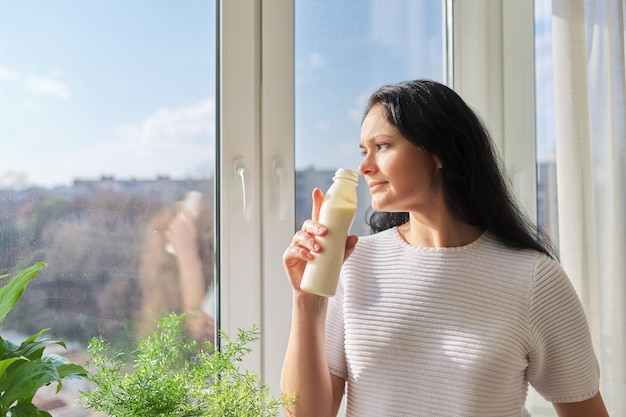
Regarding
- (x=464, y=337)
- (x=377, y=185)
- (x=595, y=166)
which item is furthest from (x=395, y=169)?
(x=595, y=166)

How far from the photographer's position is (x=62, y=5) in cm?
131

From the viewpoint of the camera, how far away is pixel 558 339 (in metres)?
1.11

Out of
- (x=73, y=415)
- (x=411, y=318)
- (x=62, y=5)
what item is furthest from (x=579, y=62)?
(x=73, y=415)

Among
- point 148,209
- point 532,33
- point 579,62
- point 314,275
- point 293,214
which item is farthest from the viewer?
point 532,33

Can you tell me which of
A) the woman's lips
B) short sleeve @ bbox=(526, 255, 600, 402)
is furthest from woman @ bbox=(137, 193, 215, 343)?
short sleeve @ bbox=(526, 255, 600, 402)

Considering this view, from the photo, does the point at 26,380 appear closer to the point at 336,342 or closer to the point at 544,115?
the point at 336,342

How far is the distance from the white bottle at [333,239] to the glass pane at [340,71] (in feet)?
1.91

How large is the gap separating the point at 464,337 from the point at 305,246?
→ 0.30 metres

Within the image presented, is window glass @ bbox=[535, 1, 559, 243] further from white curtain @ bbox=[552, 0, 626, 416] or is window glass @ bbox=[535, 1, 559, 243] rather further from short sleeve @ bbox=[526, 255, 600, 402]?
short sleeve @ bbox=[526, 255, 600, 402]

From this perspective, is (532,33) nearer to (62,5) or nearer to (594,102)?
(594,102)

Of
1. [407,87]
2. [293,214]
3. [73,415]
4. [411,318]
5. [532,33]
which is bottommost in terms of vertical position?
[73,415]

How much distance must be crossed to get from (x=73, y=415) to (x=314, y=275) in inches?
24.4

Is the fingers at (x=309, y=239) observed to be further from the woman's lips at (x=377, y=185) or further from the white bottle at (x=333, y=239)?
the woman's lips at (x=377, y=185)

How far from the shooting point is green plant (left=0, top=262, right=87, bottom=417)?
888 millimetres
